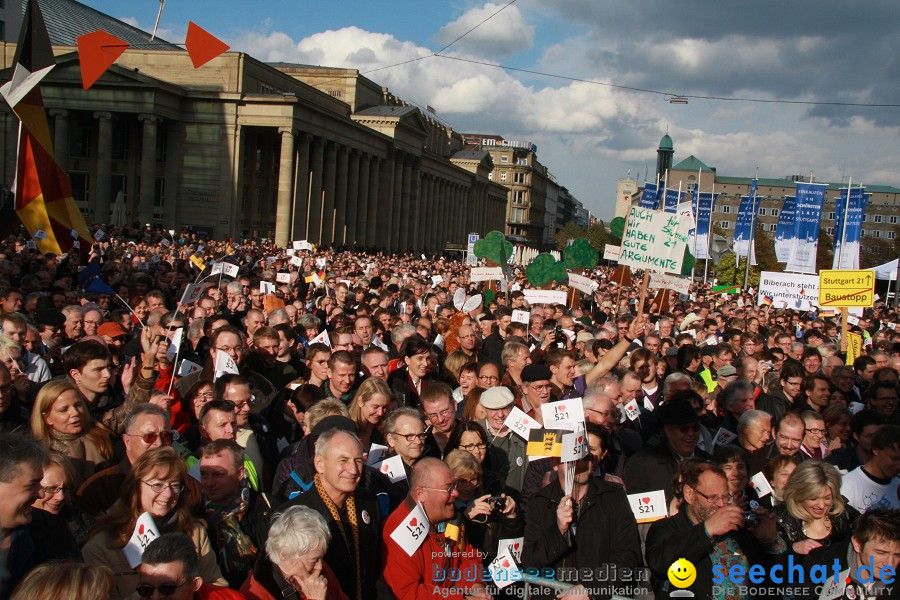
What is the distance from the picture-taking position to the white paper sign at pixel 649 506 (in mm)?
5492

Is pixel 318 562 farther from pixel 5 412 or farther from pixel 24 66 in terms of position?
pixel 24 66

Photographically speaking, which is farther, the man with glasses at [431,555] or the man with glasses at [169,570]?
the man with glasses at [431,555]

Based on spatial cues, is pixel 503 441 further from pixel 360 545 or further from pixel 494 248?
pixel 494 248

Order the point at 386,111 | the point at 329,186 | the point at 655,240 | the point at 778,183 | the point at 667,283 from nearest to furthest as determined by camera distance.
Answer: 1. the point at 655,240
2. the point at 667,283
3. the point at 329,186
4. the point at 386,111
5. the point at 778,183

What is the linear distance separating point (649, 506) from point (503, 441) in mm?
1579

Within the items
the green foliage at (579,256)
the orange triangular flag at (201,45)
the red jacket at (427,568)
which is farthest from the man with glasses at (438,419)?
the green foliage at (579,256)

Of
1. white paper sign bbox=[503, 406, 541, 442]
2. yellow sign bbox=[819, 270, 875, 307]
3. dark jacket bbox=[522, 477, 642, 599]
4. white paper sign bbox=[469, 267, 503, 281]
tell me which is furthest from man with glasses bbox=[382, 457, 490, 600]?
A: white paper sign bbox=[469, 267, 503, 281]

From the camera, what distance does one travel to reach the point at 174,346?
8648 mm

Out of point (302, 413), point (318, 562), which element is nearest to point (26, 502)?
point (318, 562)

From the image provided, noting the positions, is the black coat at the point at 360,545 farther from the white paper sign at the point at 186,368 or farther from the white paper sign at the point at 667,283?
the white paper sign at the point at 667,283

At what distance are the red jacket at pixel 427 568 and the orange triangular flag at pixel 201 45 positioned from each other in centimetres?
888

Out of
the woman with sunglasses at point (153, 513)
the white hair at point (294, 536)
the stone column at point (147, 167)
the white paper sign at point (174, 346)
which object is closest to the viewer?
the white hair at point (294, 536)

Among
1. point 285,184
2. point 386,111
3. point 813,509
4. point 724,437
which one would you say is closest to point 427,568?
point 813,509

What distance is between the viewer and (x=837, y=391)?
370 inches
